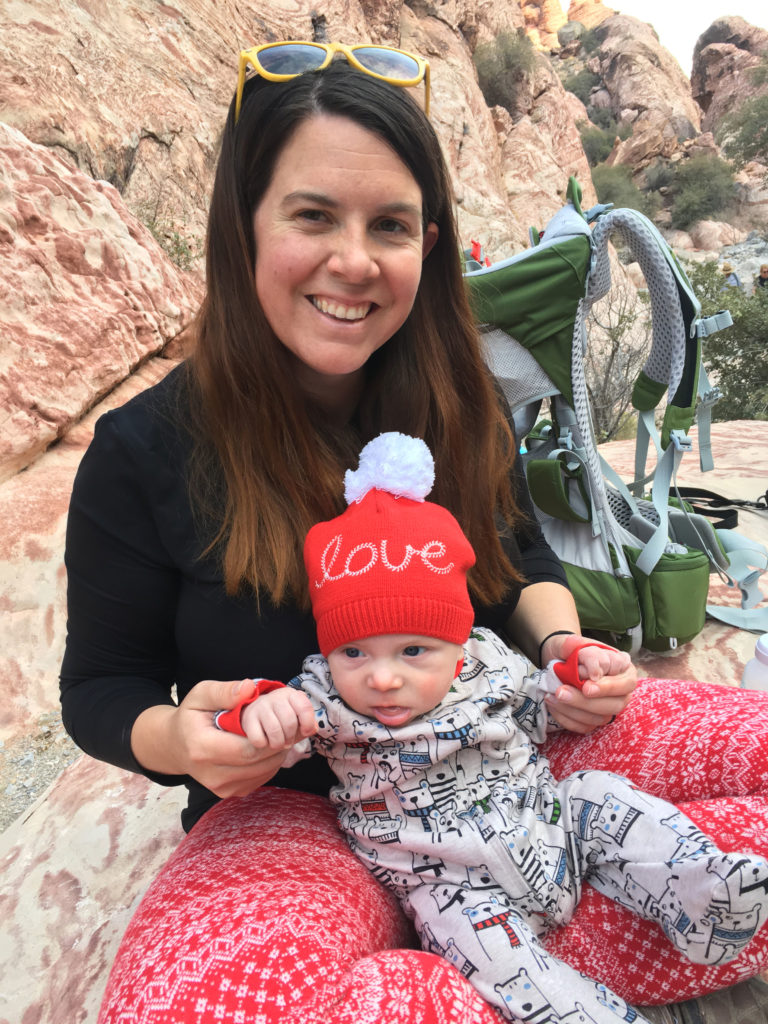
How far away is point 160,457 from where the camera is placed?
4.24ft

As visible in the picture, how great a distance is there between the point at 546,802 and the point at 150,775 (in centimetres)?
75

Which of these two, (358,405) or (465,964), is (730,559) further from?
(465,964)

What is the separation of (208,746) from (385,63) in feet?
4.31

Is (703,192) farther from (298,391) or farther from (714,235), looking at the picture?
(298,391)

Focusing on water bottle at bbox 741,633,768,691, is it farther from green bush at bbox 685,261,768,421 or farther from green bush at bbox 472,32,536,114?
green bush at bbox 472,32,536,114

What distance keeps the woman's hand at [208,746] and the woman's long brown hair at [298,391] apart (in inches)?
10.1

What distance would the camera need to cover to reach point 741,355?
822 centimetres

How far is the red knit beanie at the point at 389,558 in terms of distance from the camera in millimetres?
1181

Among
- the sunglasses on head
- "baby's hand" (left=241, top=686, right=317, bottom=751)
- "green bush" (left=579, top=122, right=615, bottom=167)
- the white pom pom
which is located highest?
"green bush" (left=579, top=122, right=615, bottom=167)

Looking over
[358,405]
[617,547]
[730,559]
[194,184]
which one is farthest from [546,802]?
[194,184]

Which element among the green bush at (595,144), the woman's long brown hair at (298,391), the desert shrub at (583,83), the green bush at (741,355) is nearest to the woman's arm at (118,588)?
the woman's long brown hair at (298,391)

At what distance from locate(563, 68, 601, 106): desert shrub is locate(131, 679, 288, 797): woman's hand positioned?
125 feet

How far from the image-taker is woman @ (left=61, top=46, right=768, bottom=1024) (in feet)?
3.63

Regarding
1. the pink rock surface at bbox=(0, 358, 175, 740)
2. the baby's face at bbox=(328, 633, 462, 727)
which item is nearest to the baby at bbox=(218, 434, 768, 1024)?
the baby's face at bbox=(328, 633, 462, 727)
